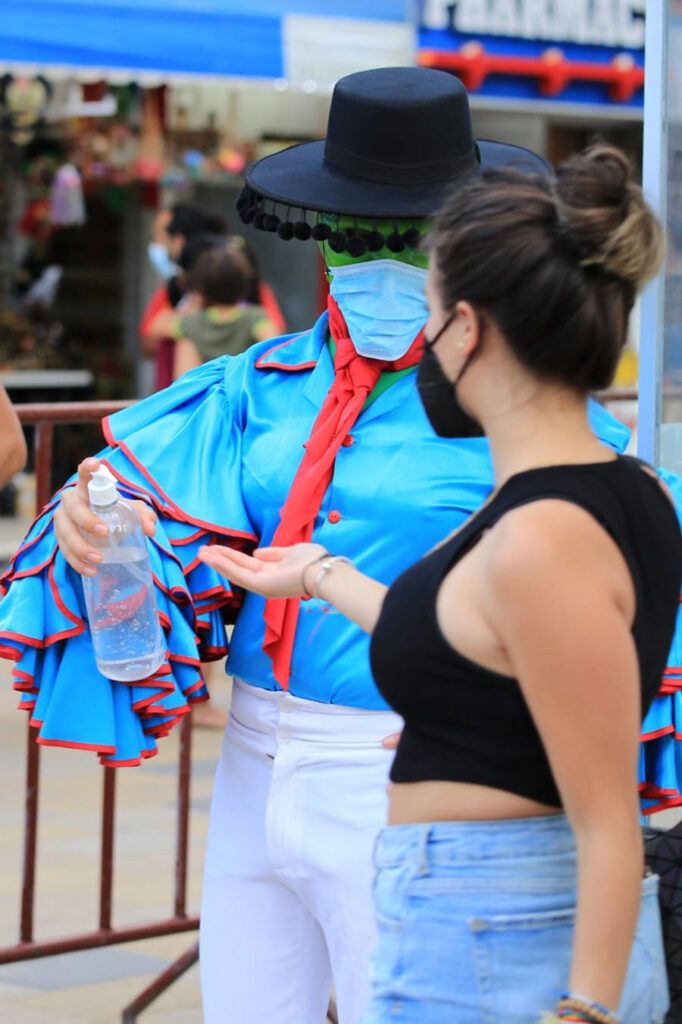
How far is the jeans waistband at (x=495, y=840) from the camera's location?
1860mm

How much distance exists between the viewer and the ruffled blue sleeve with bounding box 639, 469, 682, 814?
8.35 feet

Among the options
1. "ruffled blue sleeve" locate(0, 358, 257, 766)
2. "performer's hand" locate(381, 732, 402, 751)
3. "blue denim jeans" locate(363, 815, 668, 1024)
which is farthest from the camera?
"ruffled blue sleeve" locate(0, 358, 257, 766)

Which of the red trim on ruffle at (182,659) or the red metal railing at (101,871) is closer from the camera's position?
the red trim on ruffle at (182,659)

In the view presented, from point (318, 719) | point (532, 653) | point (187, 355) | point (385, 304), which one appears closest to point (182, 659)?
point (318, 719)

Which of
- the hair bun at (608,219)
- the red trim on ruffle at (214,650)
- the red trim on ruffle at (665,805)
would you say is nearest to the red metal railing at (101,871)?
the red trim on ruffle at (214,650)

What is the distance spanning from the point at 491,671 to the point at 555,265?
0.43 m

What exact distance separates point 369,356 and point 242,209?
0.34m

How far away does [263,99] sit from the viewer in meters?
11.8

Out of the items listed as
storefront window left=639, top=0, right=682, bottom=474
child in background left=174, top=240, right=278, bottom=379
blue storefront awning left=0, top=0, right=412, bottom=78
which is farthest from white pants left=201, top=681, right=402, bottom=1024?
blue storefront awning left=0, top=0, right=412, bottom=78

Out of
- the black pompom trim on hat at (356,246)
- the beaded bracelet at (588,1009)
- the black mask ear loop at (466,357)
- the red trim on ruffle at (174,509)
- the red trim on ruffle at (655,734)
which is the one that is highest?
the black mask ear loop at (466,357)

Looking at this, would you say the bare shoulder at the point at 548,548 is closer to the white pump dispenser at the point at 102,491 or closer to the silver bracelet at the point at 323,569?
the silver bracelet at the point at 323,569

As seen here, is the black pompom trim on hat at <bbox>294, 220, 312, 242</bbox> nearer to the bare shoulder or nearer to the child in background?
the bare shoulder

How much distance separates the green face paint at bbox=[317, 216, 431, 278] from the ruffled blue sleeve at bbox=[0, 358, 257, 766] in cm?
27

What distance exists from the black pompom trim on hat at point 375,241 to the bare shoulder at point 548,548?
33.9 inches
